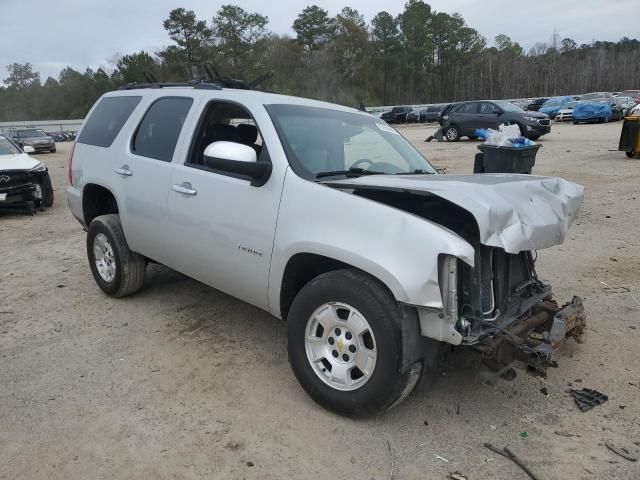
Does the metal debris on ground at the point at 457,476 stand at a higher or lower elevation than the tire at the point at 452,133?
lower

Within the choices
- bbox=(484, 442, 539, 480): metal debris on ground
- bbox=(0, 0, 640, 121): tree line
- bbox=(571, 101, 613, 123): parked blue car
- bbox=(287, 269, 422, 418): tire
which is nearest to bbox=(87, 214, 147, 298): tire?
bbox=(287, 269, 422, 418): tire

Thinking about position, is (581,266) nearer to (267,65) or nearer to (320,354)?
(320,354)

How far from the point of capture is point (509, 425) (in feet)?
10.2

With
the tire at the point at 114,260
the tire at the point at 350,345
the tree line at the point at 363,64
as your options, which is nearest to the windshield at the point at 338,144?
the tire at the point at 350,345

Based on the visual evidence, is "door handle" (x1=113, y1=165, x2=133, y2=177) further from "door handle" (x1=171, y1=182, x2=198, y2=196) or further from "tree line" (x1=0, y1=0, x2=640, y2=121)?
"tree line" (x1=0, y1=0, x2=640, y2=121)

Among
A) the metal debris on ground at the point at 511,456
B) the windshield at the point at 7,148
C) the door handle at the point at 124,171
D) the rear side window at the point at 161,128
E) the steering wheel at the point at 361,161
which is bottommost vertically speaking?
the metal debris on ground at the point at 511,456

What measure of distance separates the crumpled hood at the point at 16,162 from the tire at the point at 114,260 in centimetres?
581

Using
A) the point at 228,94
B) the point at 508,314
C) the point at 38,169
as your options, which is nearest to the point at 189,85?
the point at 228,94

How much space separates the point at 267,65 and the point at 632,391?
79.0 m

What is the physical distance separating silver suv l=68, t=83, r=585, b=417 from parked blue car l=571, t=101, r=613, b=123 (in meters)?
32.0

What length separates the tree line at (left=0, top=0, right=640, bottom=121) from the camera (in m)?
74.1

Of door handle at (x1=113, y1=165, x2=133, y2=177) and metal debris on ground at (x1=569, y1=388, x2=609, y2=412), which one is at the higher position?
door handle at (x1=113, y1=165, x2=133, y2=177)

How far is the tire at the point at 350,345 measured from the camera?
Result: 2.83m

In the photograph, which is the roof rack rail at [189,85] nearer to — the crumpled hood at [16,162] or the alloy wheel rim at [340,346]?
the alloy wheel rim at [340,346]
